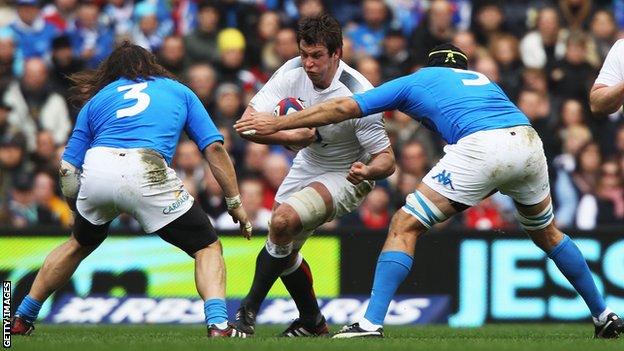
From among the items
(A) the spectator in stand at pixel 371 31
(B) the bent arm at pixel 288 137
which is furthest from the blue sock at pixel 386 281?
(A) the spectator in stand at pixel 371 31

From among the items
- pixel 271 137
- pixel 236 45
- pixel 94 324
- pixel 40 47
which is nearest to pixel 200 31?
pixel 236 45

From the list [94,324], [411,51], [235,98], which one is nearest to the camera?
[94,324]

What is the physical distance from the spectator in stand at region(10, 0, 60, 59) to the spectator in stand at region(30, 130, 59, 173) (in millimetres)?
2069

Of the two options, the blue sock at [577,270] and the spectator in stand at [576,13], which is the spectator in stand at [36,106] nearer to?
the spectator in stand at [576,13]

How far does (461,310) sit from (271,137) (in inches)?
187

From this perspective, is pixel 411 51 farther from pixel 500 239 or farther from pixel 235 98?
pixel 500 239

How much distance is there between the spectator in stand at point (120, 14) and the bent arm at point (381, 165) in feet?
29.1

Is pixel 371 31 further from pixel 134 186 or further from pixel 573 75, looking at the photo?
pixel 134 186

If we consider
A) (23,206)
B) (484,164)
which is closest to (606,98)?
(484,164)

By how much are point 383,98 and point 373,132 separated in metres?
0.85

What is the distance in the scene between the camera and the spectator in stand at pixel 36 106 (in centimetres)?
1761

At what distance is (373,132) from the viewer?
1082 cm

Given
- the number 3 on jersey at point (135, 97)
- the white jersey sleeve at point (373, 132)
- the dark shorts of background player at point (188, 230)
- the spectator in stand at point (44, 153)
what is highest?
the number 3 on jersey at point (135, 97)

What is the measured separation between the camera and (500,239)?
14414 millimetres
